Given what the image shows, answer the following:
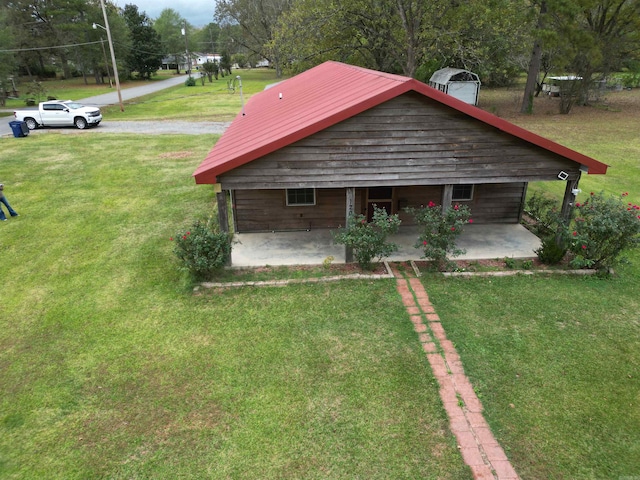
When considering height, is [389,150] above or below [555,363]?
above

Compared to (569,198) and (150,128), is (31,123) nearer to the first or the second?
(150,128)

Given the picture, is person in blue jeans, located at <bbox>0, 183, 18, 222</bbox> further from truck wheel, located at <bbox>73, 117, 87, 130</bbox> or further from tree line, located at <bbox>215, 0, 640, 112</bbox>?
tree line, located at <bbox>215, 0, 640, 112</bbox>

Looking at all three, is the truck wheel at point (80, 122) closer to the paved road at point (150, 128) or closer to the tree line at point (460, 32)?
the paved road at point (150, 128)

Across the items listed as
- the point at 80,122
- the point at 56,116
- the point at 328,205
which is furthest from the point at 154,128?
the point at 328,205

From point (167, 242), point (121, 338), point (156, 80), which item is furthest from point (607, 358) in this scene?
point (156, 80)

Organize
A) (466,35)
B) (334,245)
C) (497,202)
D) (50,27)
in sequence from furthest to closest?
(50,27) < (466,35) < (497,202) < (334,245)

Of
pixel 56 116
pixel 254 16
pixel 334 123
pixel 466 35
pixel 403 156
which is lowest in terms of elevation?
pixel 56 116

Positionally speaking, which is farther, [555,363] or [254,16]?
[254,16]

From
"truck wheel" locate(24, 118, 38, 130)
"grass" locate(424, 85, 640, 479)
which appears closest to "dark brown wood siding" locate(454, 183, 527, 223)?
"grass" locate(424, 85, 640, 479)
